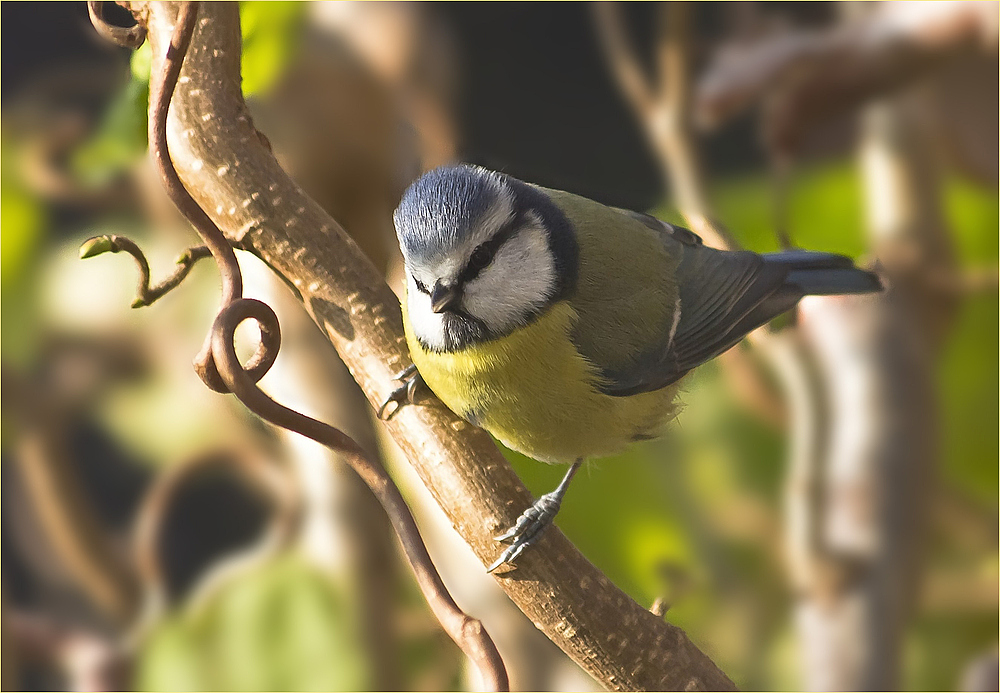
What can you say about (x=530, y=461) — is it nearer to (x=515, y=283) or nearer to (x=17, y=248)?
(x=515, y=283)

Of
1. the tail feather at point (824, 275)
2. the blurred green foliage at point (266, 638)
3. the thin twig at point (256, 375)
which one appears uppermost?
the tail feather at point (824, 275)

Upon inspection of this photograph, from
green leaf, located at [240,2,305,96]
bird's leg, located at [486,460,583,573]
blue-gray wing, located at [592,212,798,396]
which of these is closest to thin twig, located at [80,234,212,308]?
green leaf, located at [240,2,305,96]

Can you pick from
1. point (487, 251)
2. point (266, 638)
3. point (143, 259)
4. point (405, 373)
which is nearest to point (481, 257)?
point (487, 251)

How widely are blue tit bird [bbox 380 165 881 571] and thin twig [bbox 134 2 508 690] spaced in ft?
0.26

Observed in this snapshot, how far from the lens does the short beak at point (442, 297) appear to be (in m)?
0.56

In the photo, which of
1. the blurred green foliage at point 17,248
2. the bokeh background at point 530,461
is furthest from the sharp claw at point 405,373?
the blurred green foliage at point 17,248

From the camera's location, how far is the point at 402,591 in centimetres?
93

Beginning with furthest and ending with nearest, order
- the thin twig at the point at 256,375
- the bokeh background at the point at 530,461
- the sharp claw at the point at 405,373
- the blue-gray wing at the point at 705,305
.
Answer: the bokeh background at the point at 530,461, the blue-gray wing at the point at 705,305, the sharp claw at the point at 405,373, the thin twig at the point at 256,375

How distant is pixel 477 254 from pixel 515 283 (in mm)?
50

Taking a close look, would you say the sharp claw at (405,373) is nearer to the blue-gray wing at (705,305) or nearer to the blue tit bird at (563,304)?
the blue tit bird at (563,304)

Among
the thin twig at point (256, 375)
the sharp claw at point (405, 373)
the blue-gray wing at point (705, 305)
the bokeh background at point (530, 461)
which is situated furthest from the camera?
the bokeh background at point (530, 461)

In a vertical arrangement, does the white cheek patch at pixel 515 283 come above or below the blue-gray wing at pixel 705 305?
below

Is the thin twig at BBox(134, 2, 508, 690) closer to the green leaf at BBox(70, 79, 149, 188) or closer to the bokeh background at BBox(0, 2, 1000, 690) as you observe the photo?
the green leaf at BBox(70, 79, 149, 188)

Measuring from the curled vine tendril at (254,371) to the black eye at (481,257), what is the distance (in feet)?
0.55
